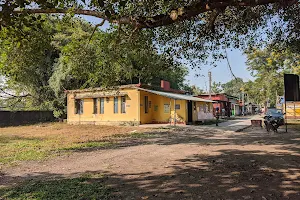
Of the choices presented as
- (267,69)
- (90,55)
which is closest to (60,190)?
(90,55)

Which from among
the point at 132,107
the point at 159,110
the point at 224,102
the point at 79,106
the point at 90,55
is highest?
the point at 90,55

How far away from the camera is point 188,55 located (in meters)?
11.1

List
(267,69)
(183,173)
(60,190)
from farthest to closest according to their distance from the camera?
(267,69) < (183,173) < (60,190)

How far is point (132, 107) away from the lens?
23094 millimetres

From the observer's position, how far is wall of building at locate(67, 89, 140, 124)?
75.4ft

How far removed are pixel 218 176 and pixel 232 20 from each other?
6672mm

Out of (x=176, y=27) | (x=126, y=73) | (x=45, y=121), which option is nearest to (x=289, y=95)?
(x=176, y=27)

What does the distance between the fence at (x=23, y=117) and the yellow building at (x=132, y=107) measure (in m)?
5.27

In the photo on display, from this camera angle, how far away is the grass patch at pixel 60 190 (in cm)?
447

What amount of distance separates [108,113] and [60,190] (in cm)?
2012

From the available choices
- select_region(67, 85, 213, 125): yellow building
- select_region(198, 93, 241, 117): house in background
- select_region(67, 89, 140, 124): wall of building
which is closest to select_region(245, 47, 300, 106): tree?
select_region(198, 93, 241, 117): house in background

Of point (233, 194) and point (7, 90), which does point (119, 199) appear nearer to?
point (233, 194)

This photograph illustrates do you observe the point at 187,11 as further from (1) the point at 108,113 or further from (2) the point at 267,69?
(2) the point at 267,69

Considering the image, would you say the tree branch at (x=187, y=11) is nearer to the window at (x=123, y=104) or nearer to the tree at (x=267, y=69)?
the window at (x=123, y=104)
